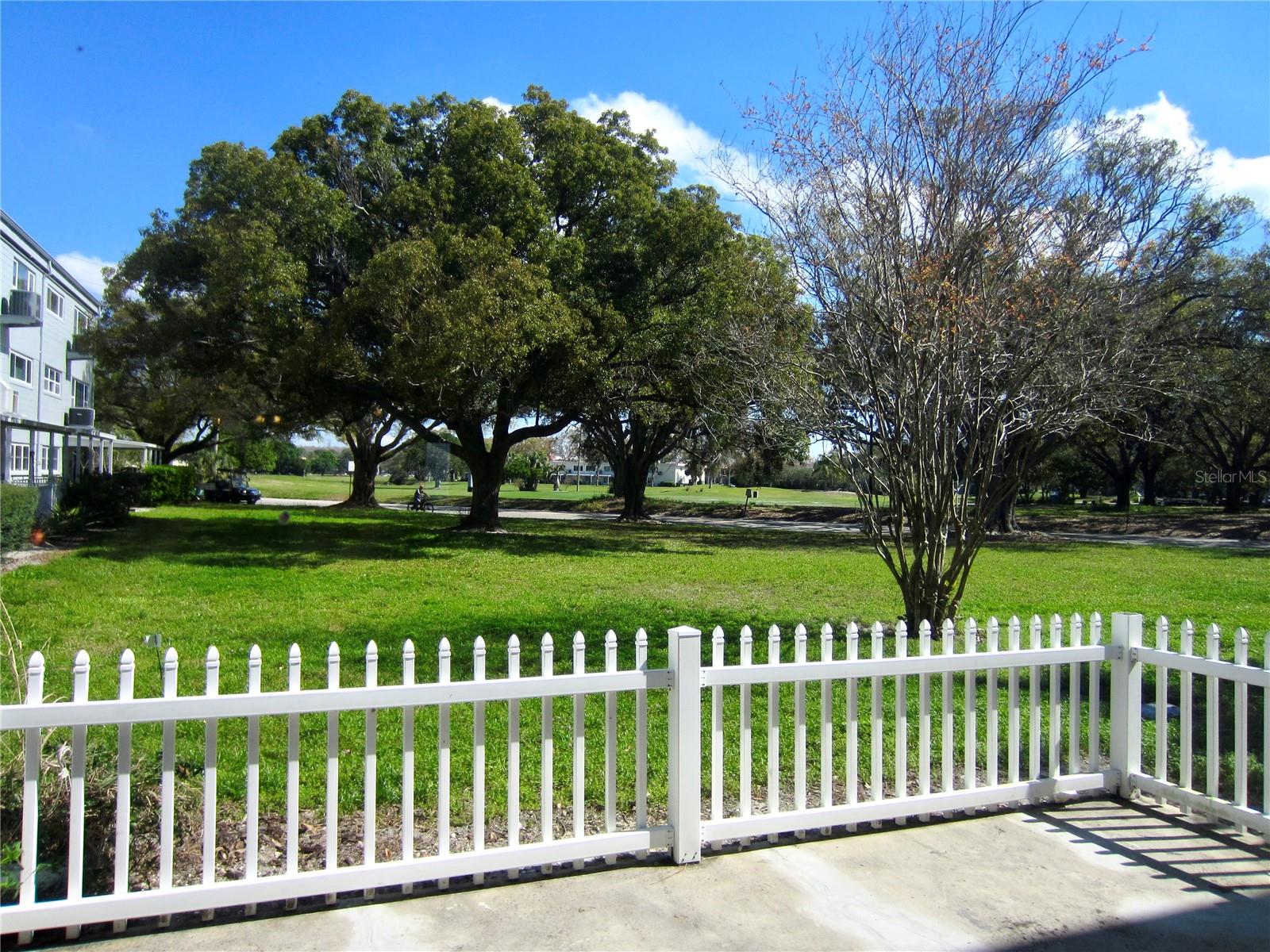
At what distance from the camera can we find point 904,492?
826 cm

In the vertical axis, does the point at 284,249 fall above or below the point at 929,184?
above

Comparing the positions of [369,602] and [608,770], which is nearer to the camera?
[608,770]

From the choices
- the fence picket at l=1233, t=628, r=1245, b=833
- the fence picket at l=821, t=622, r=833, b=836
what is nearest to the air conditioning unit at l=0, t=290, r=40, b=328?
the fence picket at l=821, t=622, r=833, b=836

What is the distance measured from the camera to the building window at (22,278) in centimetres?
2534

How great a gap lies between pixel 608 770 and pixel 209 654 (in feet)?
5.45

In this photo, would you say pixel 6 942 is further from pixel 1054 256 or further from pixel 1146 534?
pixel 1146 534

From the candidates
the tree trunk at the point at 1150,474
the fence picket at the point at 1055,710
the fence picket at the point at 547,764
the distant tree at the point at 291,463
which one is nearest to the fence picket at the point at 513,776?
the fence picket at the point at 547,764

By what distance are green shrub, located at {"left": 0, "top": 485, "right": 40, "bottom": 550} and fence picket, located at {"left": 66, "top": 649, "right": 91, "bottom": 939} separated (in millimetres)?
13479

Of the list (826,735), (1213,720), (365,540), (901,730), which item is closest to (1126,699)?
(1213,720)

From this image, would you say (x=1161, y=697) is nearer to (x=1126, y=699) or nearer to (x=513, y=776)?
(x=1126, y=699)

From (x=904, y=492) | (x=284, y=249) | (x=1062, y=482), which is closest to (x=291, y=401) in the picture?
(x=284, y=249)

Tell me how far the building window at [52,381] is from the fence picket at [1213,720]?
3291 centimetres

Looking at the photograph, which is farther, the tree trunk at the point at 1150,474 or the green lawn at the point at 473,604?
the tree trunk at the point at 1150,474

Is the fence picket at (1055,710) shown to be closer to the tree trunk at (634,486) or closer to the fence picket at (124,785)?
the fence picket at (124,785)
